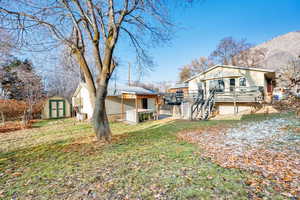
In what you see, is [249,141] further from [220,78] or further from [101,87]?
[220,78]

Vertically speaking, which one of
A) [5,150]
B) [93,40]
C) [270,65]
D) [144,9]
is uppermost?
[270,65]

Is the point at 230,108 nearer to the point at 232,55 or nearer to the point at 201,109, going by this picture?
the point at 201,109

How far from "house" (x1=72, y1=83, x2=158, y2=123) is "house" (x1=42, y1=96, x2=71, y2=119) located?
8.94ft

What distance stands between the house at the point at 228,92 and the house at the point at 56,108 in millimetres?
14290

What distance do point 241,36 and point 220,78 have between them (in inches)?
874

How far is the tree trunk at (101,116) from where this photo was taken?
5.70 metres

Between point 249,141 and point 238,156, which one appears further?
point 249,141

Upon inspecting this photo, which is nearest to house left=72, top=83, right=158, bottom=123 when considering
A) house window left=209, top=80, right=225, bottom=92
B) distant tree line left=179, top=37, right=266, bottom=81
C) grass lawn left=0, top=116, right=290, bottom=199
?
grass lawn left=0, top=116, right=290, bottom=199

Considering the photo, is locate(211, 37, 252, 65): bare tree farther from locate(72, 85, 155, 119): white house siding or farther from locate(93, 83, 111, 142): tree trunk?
locate(93, 83, 111, 142): tree trunk

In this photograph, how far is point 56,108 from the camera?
16.6m

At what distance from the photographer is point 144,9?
588 centimetres

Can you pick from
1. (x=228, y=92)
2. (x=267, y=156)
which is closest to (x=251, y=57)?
(x=228, y=92)

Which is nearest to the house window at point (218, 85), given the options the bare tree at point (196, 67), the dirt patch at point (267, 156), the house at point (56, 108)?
the dirt patch at point (267, 156)

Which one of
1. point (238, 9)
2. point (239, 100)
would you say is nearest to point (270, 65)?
point (239, 100)
